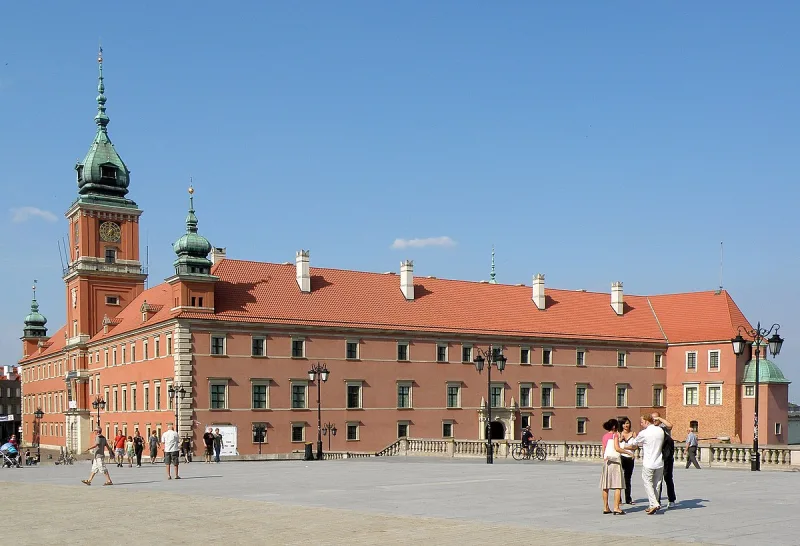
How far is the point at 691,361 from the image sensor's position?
76.0 m

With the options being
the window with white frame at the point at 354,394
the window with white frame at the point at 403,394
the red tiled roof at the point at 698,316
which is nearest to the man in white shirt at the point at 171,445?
the window with white frame at the point at 354,394

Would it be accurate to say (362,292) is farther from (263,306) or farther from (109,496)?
(109,496)

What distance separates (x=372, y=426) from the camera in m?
63.4

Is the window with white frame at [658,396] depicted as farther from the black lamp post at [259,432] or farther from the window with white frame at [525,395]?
the black lamp post at [259,432]

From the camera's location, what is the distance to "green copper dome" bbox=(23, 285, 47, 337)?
10506cm

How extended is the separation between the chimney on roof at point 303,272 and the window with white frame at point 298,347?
4.22m

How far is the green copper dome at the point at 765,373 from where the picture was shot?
237 ft

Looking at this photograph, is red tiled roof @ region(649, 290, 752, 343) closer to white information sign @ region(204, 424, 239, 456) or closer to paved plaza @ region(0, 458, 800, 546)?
white information sign @ region(204, 424, 239, 456)

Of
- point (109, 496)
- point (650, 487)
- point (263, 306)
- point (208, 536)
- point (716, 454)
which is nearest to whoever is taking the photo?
point (208, 536)

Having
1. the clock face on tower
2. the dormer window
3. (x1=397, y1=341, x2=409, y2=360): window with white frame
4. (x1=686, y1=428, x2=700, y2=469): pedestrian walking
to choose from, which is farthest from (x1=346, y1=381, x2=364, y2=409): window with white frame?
(x1=686, y1=428, x2=700, y2=469): pedestrian walking

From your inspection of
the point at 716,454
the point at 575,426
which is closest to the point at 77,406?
the point at 575,426

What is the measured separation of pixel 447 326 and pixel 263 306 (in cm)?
1406

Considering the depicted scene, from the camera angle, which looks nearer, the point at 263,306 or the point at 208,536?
the point at 208,536

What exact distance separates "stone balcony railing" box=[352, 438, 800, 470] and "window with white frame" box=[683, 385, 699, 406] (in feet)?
103
